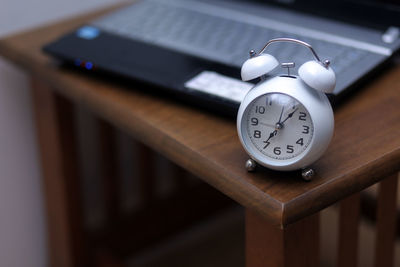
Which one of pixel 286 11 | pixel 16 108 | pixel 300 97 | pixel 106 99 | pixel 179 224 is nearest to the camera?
pixel 300 97

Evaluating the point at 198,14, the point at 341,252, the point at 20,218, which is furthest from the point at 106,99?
the point at 20,218

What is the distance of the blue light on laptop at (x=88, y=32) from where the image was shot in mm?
782

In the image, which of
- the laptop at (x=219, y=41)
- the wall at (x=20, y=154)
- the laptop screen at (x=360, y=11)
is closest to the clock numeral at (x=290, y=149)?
the laptop at (x=219, y=41)

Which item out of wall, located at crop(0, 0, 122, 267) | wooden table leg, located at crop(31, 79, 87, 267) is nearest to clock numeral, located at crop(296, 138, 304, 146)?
wooden table leg, located at crop(31, 79, 87, 267)

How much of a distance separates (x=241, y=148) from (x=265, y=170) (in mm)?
46

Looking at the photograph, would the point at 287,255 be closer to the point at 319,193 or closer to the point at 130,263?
the point at 319,193

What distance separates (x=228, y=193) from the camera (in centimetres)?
54

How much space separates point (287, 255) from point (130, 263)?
691 mm

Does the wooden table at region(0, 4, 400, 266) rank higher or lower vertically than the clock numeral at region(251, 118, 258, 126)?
lower

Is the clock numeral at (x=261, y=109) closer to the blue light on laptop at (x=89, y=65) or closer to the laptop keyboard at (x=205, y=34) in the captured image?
the laptop keyboard at (x=205, y=34)

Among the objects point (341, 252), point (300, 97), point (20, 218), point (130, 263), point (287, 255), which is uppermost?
point (300, 97)

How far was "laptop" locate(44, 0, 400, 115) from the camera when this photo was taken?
25.3 inches

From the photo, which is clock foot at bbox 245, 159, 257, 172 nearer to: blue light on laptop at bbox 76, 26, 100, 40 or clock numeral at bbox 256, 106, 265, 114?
clock numeral at bbox 256, 106, 265, 114

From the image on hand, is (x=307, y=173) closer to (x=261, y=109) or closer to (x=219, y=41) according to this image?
(x=261, y=109)
